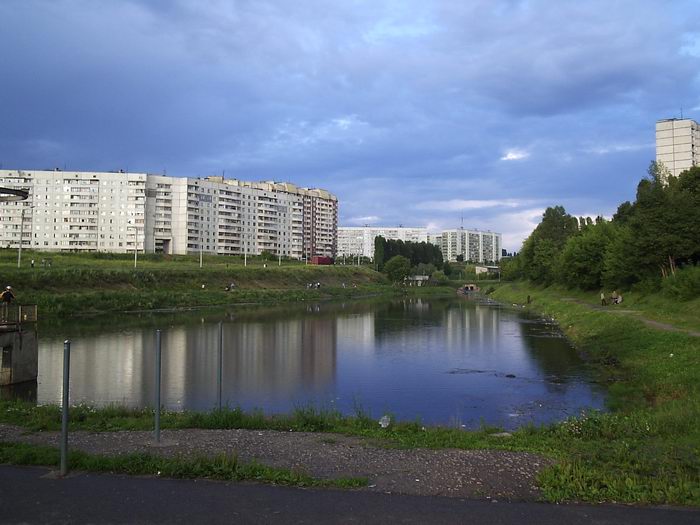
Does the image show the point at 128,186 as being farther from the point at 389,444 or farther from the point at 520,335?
the point at 389,444

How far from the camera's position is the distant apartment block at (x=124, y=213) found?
12988 centimetres

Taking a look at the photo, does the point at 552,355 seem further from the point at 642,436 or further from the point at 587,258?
the point at 587,258

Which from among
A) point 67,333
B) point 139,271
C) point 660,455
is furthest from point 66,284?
point 660,455

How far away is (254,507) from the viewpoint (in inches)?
277

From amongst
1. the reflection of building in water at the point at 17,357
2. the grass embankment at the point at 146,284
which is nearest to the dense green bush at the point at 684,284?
the reflection of building in water at the point at 17,357

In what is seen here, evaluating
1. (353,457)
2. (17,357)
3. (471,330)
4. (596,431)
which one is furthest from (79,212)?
(596,431)

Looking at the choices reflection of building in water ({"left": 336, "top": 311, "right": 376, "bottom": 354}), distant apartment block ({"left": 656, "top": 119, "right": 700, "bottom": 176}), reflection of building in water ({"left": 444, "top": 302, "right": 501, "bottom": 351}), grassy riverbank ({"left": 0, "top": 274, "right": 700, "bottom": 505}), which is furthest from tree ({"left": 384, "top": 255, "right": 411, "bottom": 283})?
Answer: grassy riverbank ({"left": 0, "top": 274, "right": 700, "bottom": 505})

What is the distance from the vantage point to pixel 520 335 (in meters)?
44.3

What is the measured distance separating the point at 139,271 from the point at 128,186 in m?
62.5

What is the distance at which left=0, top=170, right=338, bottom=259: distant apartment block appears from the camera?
12988cm

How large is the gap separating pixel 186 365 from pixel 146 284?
167 ft

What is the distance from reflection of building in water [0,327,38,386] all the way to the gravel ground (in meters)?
13.4

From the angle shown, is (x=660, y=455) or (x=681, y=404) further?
(x=681, y=404)

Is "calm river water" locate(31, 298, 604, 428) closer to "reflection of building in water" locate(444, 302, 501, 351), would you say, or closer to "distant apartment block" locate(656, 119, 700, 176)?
"reflection of building in water" locate(444, 302, 501, 351)
